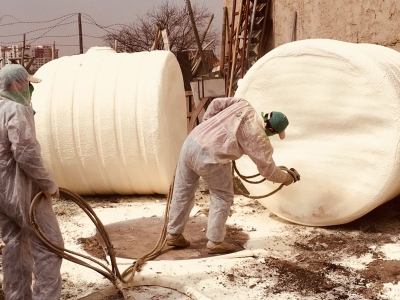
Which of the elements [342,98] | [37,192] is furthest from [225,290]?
[342,98]

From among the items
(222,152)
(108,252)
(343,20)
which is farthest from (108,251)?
(343,20)

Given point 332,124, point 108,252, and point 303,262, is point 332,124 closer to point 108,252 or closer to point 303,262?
point 303,262

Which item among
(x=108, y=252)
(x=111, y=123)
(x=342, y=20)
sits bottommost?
(x=108, y=252)

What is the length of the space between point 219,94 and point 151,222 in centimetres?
540

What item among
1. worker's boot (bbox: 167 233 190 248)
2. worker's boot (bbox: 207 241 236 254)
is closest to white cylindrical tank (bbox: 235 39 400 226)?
worker's boot (bbox: 207 241 236 254)

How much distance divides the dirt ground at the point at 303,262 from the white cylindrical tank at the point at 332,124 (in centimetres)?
27

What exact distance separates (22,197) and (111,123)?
261 cm

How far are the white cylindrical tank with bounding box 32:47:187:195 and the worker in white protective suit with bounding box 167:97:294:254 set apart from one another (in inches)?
52.1

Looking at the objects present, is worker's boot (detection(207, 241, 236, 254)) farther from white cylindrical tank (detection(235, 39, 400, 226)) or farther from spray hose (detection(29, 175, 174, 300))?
white cylindrical tank (detection(235, 39, 400, 226))

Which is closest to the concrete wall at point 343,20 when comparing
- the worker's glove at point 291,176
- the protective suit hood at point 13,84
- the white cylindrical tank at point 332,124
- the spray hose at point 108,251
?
the white cylindrical tank at point 332,124

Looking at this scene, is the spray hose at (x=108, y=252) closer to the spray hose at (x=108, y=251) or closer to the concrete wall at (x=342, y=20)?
the spray hose at (x=108, y=251)

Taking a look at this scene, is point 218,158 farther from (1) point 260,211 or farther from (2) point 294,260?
(1) point 260,211

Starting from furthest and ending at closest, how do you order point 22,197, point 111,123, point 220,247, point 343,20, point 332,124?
point 343,20 → point 111,123 → point 332,124 → point 220,247 → point 22,197

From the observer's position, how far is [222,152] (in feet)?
13.1
